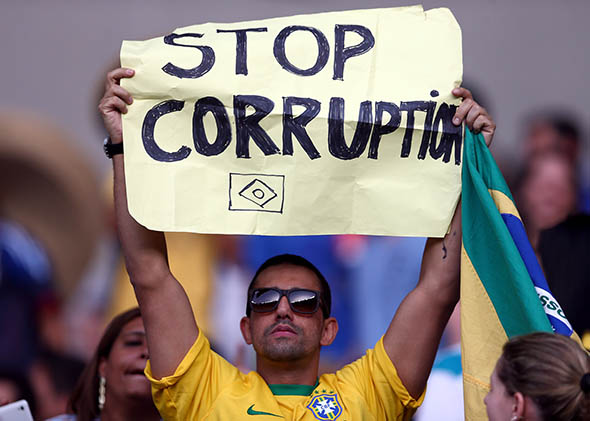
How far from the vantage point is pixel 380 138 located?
2861mm

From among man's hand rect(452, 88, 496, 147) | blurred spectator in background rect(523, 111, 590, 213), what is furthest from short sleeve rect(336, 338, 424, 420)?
blurred spectator in background rect(523, 111, 590, 213)

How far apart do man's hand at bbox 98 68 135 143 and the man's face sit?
2.18 feet

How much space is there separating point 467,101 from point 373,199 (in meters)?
0.42

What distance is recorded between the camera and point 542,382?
2223mm

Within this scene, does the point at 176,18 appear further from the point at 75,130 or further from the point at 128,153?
the point at 128,153

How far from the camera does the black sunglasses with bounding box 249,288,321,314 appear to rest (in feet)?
9.52

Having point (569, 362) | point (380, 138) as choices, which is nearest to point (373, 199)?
point (380, 138)

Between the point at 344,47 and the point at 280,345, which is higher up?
the point at 344,47

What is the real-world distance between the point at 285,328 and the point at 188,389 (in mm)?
350

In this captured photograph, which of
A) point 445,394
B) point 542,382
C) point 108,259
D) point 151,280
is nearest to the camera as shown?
point 542,382

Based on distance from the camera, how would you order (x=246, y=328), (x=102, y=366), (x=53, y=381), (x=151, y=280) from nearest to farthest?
(x=151, y=280) < (x=246, y=328) < (x=102, y=366) < (x=53, y=381)

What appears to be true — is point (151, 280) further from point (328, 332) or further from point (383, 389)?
point (383, 389)

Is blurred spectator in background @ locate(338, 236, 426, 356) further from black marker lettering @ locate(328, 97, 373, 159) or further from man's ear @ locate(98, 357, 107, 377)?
black marker lettering @ locate(328, 97, 373, 159)

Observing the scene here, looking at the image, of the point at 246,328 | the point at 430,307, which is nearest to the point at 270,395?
the point at 246,328
